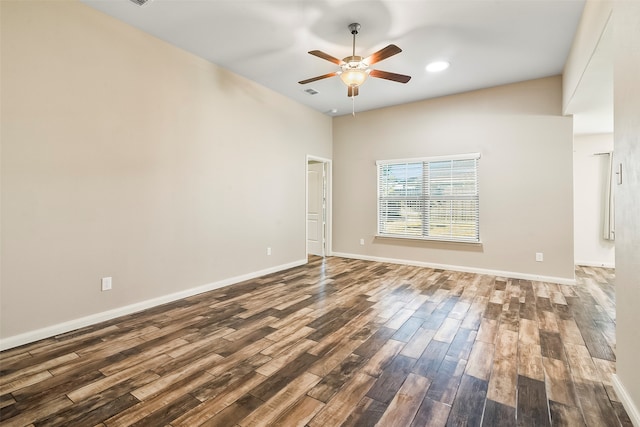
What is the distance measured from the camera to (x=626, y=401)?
1.63 meters

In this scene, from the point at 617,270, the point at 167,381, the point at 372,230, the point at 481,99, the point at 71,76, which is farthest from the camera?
the point at 372,230

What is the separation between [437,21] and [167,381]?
384 centimetres

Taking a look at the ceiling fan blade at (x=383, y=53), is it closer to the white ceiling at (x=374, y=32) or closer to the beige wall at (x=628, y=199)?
the white ceiling at (x=374, y=32)

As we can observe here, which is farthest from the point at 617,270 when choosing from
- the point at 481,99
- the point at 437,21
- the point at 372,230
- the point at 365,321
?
the point at 372,230

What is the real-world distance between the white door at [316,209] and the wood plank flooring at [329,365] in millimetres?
2928

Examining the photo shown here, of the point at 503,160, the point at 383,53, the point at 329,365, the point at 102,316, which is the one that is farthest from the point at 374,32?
the point at 102,316

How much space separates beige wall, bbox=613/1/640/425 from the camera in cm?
147

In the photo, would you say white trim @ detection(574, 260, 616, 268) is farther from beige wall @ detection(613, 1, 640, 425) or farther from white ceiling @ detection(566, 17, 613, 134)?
beige wall @ detection(613, 1, 640, 425)

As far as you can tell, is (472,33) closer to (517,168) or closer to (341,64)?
(341,64)

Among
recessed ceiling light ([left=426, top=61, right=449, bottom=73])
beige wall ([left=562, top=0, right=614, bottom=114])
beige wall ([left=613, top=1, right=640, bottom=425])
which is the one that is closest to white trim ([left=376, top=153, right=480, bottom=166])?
beige wall ([left=562, top=0, right=614, bottom=114])

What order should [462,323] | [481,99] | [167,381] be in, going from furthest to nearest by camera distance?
[481,99], [462,323], [167,381]

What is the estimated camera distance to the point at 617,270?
1.77m

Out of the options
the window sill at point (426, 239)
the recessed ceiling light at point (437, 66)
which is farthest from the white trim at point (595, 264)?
the recessed ceiling light at point (437, 66)

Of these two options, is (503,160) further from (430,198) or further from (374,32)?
(374,32)
